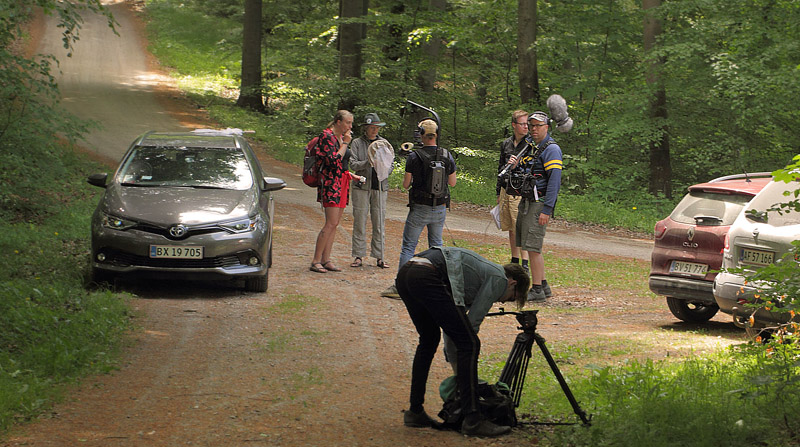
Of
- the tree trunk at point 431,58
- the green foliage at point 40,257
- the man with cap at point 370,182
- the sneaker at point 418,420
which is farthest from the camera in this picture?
the tree trunk at point 431,58

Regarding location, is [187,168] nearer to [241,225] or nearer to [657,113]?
[241,225]

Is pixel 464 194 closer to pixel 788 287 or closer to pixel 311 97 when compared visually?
pixel 311 97

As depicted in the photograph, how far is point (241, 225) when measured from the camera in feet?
31.1

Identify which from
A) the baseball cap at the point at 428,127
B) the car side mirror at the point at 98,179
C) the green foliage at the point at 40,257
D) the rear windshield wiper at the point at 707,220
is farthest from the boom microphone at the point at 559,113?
the green foliage at the point at 40,257

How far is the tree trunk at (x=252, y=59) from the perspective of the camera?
30516 millimetres

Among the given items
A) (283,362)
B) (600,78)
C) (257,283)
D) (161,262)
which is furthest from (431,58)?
(283,362)

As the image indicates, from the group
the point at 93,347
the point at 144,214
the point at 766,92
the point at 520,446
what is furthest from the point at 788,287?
the point at 766,92

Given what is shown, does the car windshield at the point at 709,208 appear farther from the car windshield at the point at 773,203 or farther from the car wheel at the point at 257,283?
the car wheel at the point at 257,283

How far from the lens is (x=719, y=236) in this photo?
8.89 metres

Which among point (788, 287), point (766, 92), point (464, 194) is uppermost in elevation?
point (766, 92)

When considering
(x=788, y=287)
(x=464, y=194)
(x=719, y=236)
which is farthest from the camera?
(x=464, y=194)

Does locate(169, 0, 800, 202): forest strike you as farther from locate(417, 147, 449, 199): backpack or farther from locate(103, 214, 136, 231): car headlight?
locate(103, 214, 136, 231): car headlight

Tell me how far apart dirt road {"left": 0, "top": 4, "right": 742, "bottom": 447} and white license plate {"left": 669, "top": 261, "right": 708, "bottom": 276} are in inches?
25.3

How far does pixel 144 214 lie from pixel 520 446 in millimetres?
5634
